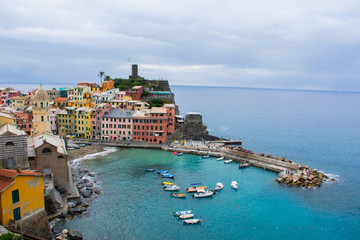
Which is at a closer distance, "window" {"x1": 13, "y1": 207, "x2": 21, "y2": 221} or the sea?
"window" {"x1": 13, "y1": 207, "x2": 21, "y2": 221}

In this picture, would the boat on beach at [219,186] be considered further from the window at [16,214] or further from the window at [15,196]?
the window at [15,196]

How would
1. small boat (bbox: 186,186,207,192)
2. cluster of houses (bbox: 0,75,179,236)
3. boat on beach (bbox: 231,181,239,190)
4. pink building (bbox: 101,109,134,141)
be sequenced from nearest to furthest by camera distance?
cluster of houses (bbox: 0,75,179,236) → small boat (bbox: 186,186,207,192) → boat on beach (bbox: 231,181,239,190) → pink building (bbox: 101,109,134,141)

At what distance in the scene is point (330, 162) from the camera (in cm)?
7669

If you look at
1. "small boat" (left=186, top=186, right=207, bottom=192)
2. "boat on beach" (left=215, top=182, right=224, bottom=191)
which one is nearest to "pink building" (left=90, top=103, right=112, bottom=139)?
"small boat" (left=186, top=186, right=207, bottom=192)

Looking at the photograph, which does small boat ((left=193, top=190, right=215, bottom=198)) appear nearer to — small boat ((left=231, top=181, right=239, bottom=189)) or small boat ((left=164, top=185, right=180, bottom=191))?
small boat ((left=164, top=185, right=180, bottom=191))

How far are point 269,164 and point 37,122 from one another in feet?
184

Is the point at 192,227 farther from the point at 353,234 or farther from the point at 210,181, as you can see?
the point at 353,234

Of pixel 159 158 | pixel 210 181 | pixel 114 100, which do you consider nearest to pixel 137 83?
pixel 114 100

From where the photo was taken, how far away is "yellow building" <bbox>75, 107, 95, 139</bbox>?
88812 millimetres

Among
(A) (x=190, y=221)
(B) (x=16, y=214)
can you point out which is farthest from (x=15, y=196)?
(A) (x=190, y=221)

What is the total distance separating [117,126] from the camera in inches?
3438

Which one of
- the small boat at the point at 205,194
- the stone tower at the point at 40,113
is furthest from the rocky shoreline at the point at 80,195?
the small boat at the point at 205,194

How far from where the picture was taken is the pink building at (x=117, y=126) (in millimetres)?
86812

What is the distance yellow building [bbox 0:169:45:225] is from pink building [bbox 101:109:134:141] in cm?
5391
